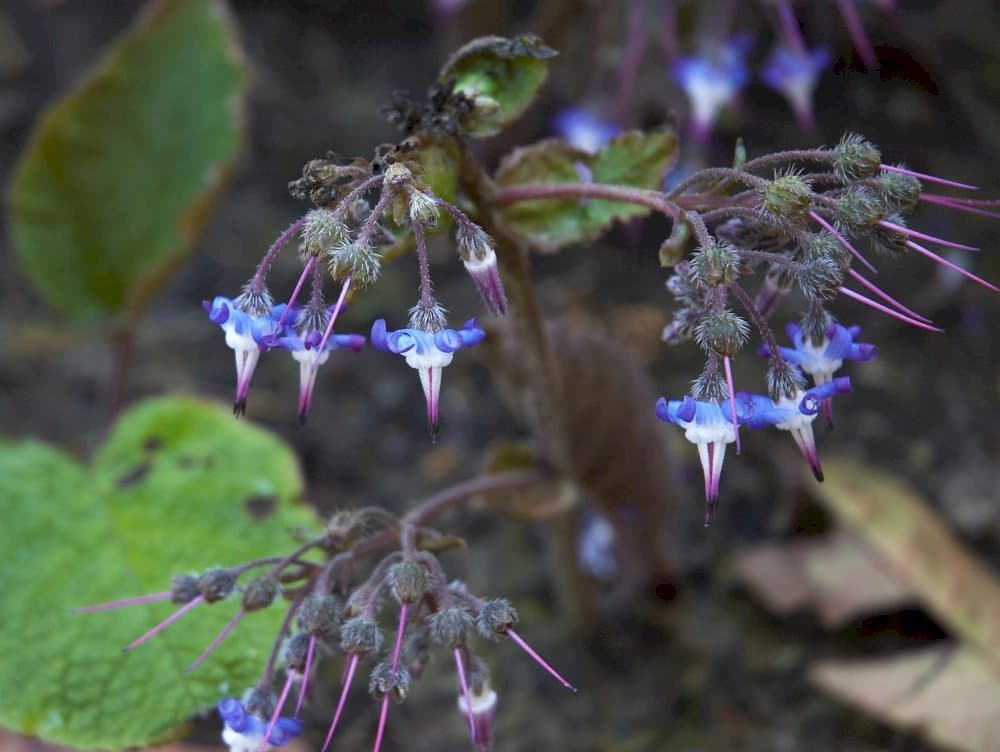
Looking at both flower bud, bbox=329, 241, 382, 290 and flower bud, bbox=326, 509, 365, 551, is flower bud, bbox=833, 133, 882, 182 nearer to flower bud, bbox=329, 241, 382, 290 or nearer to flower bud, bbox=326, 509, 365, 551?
flower bud, bbox=329, 241, 382, 290

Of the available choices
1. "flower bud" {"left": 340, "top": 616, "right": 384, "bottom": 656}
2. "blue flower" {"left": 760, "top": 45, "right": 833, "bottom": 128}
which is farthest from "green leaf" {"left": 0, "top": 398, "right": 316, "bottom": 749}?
"blue flower" {"left": 760, "top": 45, "right": 833, "bottom": 128}

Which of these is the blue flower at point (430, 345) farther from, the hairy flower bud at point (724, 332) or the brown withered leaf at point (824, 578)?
the brown withered leaf at point (824, 578)

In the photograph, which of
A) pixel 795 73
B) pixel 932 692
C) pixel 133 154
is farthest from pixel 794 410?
pixel 133 154

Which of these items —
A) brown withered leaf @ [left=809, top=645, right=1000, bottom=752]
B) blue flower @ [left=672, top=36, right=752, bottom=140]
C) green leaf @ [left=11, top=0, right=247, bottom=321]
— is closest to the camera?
brown withered leaf @ [left=809, top=645, right=1000, bottom=752]

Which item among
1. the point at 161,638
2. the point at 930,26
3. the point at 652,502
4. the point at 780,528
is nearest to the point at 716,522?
the point at 780,528

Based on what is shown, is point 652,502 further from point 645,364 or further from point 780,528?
point 645,364

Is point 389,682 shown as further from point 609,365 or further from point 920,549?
point 920,549
